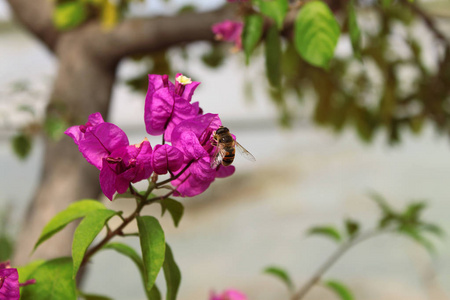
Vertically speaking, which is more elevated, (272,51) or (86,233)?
(272,51)

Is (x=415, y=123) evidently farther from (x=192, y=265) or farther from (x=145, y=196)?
(x=192, y=265)

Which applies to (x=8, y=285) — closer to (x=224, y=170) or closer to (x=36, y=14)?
(x=224, y=170)

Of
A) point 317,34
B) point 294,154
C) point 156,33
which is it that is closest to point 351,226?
point 317,34

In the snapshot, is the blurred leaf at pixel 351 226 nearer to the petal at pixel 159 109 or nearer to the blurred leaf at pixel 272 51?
the blurred leaf at pixel 272 51

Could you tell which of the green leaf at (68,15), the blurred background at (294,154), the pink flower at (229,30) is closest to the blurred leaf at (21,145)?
the blurred background at (294,154)

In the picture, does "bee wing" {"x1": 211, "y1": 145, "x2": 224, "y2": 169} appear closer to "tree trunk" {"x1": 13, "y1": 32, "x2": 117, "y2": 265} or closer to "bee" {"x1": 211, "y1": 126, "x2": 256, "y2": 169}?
"bee" {"x1": 211, "y1": 126, "x2": 256, "y2": 169}

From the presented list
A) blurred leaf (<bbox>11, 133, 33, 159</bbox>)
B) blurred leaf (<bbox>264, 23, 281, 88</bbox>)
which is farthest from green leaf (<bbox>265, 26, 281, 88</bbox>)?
blurred leaf (<bbox>11, 133, 33, 159</bbox>)
